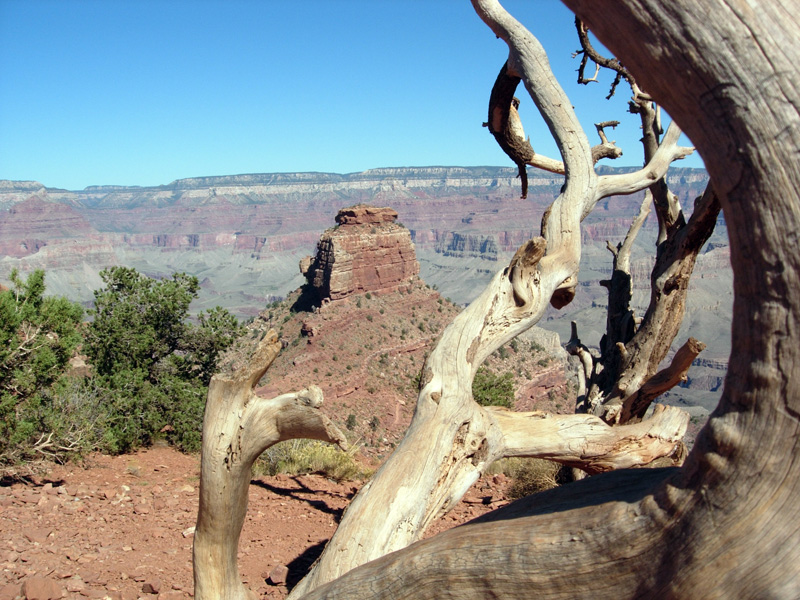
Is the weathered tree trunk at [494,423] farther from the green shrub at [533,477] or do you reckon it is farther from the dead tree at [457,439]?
the green shrub at [533,477]

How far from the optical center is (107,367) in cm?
1397

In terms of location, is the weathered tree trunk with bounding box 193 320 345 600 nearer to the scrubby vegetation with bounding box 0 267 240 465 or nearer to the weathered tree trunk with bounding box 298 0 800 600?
the weathered tree trunk with bounding box 298 0 800 600

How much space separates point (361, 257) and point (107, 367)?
38.7m

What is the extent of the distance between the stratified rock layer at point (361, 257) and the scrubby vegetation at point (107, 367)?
34914mm

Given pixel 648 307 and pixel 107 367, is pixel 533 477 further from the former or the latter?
pixel 107 367

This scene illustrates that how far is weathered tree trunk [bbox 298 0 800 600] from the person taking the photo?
4.80 feet

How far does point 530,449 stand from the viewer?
10.6ft

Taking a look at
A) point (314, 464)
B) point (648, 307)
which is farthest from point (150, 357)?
point (648, 307)

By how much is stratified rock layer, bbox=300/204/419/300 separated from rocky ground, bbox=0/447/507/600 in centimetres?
4115

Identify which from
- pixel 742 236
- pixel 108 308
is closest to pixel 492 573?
pixel 742 236

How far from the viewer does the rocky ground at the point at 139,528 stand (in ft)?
17.5

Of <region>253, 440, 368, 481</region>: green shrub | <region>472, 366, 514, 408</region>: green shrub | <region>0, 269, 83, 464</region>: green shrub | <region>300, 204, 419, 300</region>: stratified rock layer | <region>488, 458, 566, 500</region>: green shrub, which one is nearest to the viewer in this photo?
<region>488, 458, 566, 500</region>: green shrub

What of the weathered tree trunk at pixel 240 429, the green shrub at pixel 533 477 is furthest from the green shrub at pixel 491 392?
the weathered tree trunk at pixel 240 429

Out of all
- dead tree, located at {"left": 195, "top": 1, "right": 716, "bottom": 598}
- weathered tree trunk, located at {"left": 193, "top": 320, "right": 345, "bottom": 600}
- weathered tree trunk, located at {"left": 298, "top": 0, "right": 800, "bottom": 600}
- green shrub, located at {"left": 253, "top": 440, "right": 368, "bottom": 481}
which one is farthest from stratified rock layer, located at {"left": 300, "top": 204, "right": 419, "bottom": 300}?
weathered tree trunk, located at {"left": 298, "top": 0, "right": 800, "bottom": 600}
